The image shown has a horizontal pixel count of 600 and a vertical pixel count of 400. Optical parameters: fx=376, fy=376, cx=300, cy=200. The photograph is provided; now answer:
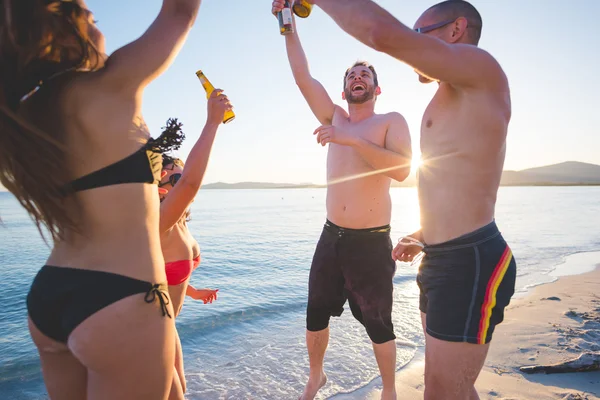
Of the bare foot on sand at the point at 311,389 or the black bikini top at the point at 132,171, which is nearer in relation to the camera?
the black bikini top at the point at 132,171

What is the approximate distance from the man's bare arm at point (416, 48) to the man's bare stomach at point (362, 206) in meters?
1.65

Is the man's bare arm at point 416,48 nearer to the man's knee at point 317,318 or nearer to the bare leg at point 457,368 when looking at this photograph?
the bare leg at point 457,368

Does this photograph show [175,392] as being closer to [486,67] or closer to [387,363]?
[387,363]

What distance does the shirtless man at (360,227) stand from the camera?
3.39m

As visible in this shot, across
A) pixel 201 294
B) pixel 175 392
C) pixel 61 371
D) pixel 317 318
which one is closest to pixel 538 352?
pixel 317 318

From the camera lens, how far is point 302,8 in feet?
11.8

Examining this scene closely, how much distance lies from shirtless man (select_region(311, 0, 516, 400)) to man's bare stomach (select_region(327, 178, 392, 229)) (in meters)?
1.23

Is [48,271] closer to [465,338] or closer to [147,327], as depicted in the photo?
[147,327]

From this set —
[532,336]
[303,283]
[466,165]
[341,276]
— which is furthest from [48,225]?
[303,283]

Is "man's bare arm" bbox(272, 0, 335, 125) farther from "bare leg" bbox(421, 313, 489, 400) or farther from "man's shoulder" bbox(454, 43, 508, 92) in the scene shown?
"bare leg" bbox(421, 313, 489, 400)

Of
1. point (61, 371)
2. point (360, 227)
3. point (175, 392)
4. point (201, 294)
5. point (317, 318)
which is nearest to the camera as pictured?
point (61, 371)

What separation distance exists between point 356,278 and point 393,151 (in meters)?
1.21

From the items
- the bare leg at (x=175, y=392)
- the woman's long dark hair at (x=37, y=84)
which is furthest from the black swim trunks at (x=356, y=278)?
the woman's long dark hair at (x=37, y=84)

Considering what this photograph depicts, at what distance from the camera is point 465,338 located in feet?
6.67
